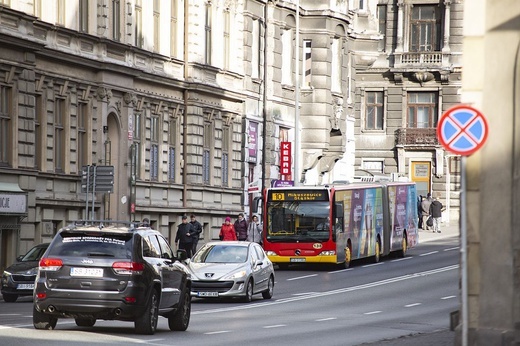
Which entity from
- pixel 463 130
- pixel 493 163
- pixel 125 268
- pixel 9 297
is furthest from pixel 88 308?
pixel 9 297

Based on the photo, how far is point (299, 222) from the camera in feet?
160

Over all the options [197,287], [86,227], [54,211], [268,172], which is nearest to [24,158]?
[54,211]

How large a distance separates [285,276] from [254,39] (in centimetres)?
1730

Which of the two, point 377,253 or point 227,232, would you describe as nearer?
point 227,232

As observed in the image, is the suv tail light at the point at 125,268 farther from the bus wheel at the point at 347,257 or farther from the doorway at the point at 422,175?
the doorway at the point at 422,175

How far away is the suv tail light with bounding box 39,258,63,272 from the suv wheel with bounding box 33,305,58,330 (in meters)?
0.75

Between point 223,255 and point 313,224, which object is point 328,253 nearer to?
point 313,224

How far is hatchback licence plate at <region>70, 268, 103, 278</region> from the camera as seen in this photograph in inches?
929

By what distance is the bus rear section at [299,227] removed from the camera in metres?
48.6

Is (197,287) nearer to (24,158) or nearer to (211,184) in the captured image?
(24,158)

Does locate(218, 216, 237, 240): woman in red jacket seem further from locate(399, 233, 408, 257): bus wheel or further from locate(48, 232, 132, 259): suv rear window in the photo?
locate(48, 232, 132, 259): suv rear window

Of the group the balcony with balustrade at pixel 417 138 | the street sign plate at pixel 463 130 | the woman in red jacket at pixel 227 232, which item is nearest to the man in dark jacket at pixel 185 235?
the woman in red jacket at pixel 227 232

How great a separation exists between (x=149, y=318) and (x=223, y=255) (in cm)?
1219

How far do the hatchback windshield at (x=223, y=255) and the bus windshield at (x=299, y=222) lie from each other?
473 inches
